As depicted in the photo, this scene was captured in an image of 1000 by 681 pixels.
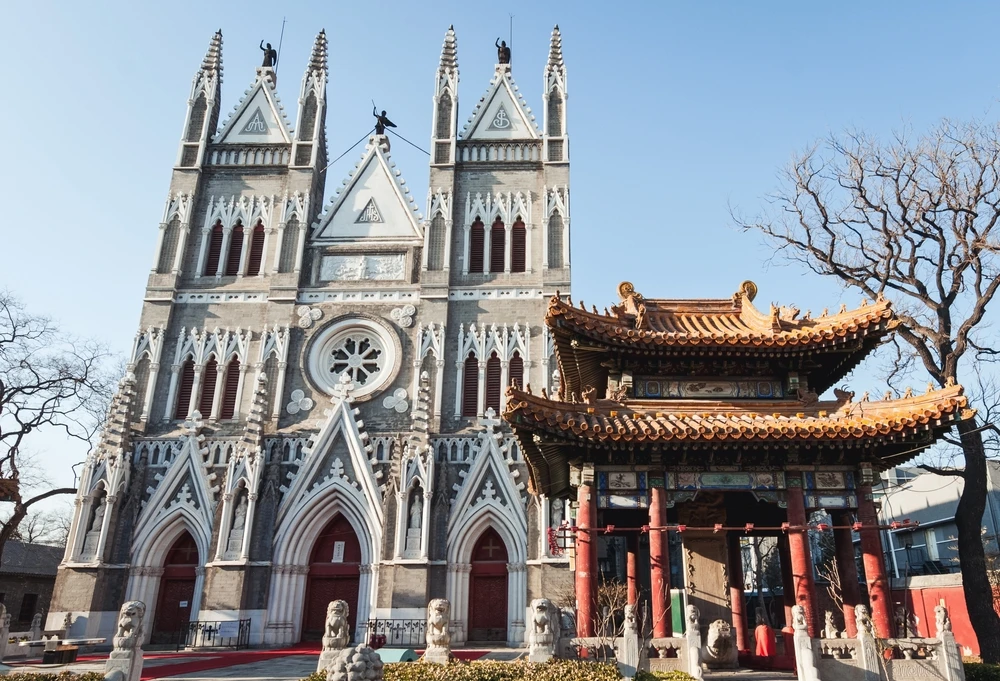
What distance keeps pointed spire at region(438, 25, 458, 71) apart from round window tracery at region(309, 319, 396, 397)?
13230 millimetres

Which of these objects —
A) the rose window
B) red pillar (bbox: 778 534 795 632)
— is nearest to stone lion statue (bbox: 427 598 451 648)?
red pillar (bbox: 778 534 795 632)

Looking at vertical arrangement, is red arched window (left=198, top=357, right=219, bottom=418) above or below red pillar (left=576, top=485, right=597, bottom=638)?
above

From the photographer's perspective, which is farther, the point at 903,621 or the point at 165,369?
the point at 165,369

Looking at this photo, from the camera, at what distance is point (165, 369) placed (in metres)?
29.0

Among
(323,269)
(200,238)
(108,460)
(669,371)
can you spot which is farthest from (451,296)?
(669,371)

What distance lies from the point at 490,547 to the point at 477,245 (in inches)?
486

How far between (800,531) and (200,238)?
27.0 metres

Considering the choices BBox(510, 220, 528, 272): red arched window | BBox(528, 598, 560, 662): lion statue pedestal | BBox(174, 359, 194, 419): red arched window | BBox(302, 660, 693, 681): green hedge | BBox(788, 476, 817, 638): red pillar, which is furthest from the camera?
BBox(510, 220, 528, 272): red arched window

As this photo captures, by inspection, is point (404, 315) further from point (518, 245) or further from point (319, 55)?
point (319, 55)

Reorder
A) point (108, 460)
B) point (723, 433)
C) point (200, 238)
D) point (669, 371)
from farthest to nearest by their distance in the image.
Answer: point (200, 238) < point (108, 460) < point (669, 371) < point (723, 433)

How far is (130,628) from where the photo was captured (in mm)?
13070

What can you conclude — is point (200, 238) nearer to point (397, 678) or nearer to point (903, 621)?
point (397, 678)

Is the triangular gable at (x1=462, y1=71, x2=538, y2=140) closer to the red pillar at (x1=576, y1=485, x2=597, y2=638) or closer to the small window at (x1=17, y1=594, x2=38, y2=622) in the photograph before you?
the red pillar at (x1=576, y1=485, x2=597, y2=638)

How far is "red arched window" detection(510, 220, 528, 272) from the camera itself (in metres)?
30.6
